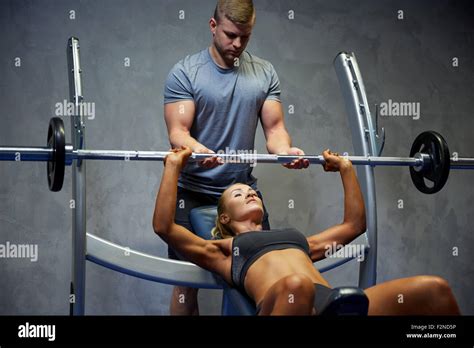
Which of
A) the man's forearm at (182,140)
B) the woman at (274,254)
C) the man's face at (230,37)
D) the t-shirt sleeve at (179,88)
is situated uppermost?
the man's face at (230,37)

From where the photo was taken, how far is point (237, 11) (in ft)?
8.79

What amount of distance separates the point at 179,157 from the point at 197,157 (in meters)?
0.07

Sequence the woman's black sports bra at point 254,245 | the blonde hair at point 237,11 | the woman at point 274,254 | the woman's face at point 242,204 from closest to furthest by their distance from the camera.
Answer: the woman at point 274,254, the woman's black sports bra at point 254,245, the woman's face at point 242,204, the blonde hair at point 237,11

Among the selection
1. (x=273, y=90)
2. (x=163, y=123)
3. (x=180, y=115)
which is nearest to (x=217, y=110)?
(x=180, y=115)

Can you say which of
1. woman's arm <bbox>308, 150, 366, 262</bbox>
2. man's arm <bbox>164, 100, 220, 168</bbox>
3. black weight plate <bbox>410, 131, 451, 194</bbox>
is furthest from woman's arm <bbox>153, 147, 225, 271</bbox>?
black weight plate <bbox>410, 131, 451, 194</bbox>

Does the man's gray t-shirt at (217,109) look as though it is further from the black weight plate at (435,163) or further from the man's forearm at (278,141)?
the black weight plate at (435,163)

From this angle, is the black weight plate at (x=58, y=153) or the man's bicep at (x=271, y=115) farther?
the man's bicep at (x=271, y=115)

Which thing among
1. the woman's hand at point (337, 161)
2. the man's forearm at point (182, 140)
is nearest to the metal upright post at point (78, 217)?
the man's forearm at point (182, 140)

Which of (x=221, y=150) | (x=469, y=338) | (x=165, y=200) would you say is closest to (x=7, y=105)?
(x=221, y=150)

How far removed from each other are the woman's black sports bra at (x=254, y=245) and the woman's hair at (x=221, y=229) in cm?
12

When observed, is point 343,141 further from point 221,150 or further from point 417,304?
point 417,304

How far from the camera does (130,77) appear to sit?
3.71 m

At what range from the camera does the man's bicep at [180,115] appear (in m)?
2.70

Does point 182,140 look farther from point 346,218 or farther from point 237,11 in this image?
point 346,218
